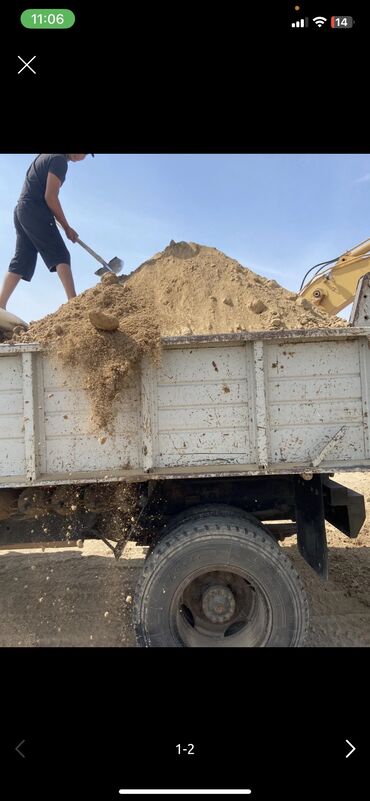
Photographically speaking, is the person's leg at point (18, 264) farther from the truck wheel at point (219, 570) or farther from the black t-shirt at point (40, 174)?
the truck wheel at point (219, 570)

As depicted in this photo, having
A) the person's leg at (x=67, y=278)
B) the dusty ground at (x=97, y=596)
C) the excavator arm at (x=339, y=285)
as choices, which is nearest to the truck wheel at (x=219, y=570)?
the dusty ground at (x=97, y=596)

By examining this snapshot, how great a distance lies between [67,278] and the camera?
4078 millimetres

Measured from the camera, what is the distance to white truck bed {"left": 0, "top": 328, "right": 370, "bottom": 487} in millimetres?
2537

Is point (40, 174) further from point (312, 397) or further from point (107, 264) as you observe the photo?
point (312, 397)

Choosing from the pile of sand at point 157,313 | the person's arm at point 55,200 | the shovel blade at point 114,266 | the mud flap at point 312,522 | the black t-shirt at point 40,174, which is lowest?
the mud flap at point 312,522

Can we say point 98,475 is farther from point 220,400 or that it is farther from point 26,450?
point 220,400

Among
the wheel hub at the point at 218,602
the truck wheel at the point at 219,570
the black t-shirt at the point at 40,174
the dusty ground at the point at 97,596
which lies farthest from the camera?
the black t-shirt at the point at 40,174

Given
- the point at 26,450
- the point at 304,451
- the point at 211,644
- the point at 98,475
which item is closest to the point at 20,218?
the point at 26,450

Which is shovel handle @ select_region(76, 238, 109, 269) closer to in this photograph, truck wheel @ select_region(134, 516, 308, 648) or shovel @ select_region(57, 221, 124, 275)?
shovel @ select_region(57, 221, 124, 275)

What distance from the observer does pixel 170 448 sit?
2574 mm

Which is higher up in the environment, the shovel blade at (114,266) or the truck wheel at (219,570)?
the shovel blade at (114,266)

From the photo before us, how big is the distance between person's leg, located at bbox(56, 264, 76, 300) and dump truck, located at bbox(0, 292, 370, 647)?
1.74 m

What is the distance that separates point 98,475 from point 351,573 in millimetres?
3038

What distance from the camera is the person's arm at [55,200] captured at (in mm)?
3789
